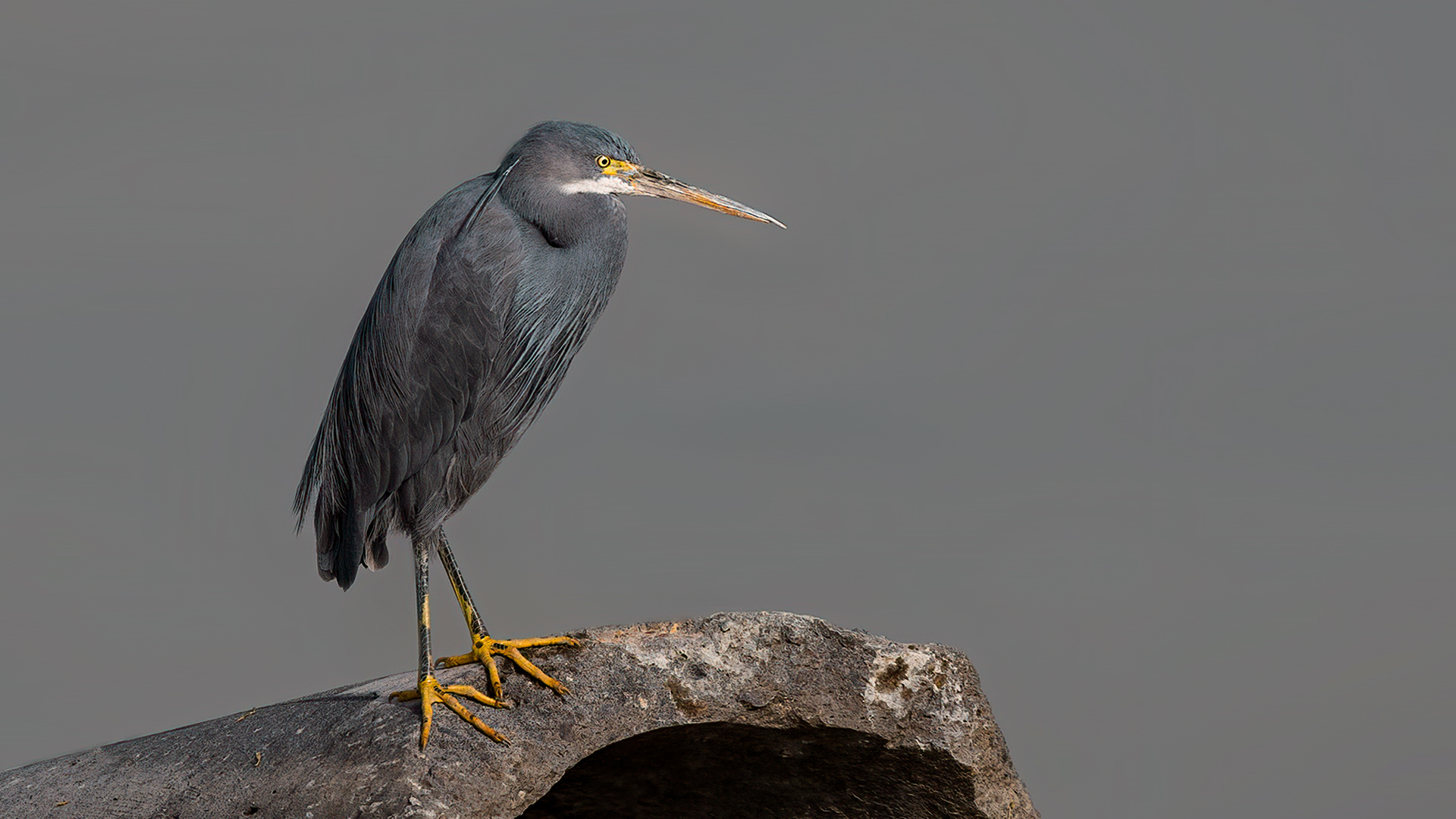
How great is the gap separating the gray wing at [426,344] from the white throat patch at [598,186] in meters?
0.21

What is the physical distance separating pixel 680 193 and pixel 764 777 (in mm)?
1931

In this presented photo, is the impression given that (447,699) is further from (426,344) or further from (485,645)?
(426,344)

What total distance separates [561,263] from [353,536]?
107 cm

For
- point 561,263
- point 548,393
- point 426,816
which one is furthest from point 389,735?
point 561,263

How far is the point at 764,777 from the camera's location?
491 centimetres

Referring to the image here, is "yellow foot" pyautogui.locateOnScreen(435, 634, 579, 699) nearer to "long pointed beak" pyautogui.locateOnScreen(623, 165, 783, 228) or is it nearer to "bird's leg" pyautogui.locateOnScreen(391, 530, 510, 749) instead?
"bird's leg" pyautogui.locateOnScreen(391, 530, 510, 749)

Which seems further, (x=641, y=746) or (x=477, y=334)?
(x=641, y=746)

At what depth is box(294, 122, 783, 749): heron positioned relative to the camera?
4.34 m

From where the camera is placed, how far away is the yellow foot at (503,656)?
4375 mm

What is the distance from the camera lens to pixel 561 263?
4.39 meters

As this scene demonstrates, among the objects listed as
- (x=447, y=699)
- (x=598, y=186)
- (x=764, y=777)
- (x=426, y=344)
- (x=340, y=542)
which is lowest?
(x=764, y=777)

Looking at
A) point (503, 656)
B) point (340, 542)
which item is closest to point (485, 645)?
point (503, 656)

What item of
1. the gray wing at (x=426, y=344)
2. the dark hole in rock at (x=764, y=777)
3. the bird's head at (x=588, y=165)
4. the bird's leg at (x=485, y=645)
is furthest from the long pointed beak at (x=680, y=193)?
the dark hole in rock at (x=764, y=777)

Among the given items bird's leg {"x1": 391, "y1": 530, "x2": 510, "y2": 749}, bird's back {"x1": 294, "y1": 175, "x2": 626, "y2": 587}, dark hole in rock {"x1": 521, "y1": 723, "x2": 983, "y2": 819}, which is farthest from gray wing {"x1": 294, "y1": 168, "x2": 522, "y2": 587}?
dark hole in rock {"x1": 521, "y1": 723, "x2": 983, "y2": 819}
